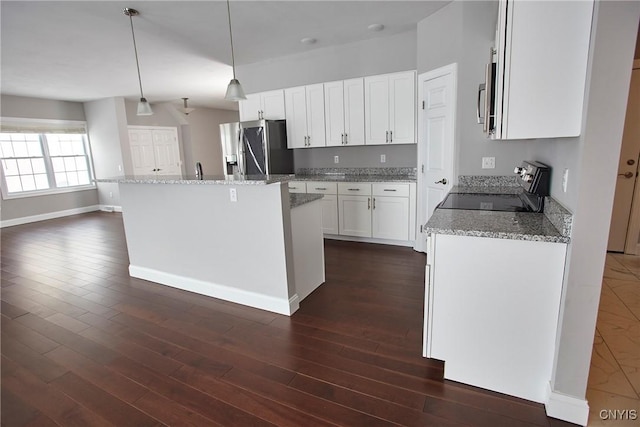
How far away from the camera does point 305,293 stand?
291 centimetres

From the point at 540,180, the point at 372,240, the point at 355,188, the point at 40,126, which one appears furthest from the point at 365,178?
the point at 40,126

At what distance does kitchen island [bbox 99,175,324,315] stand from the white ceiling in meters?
1.64

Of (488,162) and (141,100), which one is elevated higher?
(141,100)

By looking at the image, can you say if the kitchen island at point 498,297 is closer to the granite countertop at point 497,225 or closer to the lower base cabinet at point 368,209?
the granite countertop at point 497,225

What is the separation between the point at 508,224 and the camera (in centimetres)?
168

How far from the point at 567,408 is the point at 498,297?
566mm

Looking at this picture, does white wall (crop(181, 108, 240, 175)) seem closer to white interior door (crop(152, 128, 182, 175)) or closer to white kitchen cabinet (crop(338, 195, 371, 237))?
white interior door (crop(152, 128, 182, 175))

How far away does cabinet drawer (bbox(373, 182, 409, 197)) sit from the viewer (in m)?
4.03

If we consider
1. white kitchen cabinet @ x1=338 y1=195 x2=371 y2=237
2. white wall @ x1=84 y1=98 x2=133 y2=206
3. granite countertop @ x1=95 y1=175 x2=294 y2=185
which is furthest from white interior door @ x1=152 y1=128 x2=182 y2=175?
white kitchen cabinet @ x1=338 y1=195 x2=371 y2=237

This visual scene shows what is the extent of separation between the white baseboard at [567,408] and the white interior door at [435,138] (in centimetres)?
219

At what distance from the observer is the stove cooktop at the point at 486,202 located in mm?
2096

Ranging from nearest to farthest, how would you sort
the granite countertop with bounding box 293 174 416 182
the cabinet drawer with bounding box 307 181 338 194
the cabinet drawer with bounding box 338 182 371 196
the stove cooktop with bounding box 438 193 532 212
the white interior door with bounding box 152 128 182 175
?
the stove cooktop with bounding box 438 193 532 212 → the granite countertop with bounding box 293 174 416 182 → the cabinet drawer with bounding box 338 182 371 196 → the cabinet drawer with bounding box 307 181 338 194 → the white interior door with bounding box 152 128 182 175

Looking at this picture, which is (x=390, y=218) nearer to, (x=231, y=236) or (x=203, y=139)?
(x=231, y=236)

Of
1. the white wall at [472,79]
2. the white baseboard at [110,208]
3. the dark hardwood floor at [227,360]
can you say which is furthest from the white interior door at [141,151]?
the white wall at [472,79]
